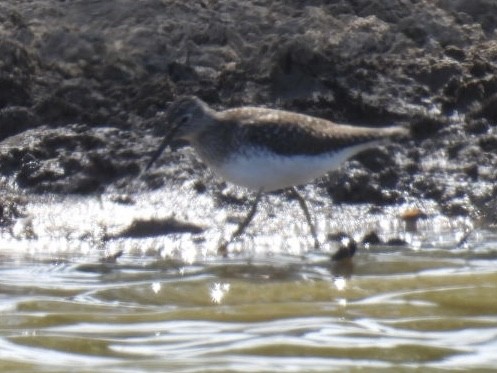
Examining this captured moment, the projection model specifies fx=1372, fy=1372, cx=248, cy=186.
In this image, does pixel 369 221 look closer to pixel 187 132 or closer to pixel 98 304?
pixel 187 132

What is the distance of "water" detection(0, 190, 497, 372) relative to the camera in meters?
7.13

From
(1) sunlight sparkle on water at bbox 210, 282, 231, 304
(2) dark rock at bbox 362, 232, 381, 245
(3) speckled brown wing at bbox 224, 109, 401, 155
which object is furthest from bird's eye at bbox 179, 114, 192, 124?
(1) sunlight sparkle on water at bbox 210, 282, 231, 304

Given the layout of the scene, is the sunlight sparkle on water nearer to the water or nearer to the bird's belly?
the water

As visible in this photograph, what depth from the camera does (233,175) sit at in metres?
10.5

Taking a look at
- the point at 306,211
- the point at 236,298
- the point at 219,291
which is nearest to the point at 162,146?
the point at 306,211

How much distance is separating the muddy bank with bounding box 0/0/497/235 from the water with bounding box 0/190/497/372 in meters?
0.44

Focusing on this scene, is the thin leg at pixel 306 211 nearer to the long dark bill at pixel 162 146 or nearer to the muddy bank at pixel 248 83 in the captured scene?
the muddy bank at pixel 248 83

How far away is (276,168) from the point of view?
10406 millimetres

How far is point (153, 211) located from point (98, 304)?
8.33ft

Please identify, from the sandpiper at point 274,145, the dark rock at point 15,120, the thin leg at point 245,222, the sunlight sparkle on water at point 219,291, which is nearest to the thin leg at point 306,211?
the sandpiper at point 274,145

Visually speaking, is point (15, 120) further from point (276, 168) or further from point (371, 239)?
point (371, 239)

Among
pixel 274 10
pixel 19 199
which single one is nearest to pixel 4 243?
pixel 19 199

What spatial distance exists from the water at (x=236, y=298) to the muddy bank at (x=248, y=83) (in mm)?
440

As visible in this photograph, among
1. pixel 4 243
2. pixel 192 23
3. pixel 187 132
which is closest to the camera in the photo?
pixel 4 243
